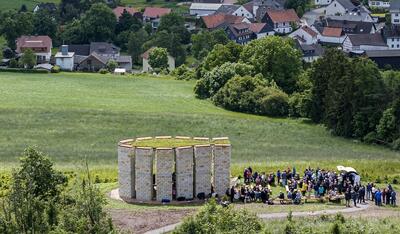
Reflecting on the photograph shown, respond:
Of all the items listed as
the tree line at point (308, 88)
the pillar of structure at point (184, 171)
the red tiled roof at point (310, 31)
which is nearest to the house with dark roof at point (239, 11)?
the red tiled roof at point (310, 31)

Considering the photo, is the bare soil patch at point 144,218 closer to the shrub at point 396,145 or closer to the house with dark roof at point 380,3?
→ the shrub at point 396,145

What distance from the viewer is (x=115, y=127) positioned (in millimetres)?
69062

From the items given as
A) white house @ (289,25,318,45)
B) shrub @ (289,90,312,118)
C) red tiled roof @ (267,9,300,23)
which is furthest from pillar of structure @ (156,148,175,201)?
red tiled roof @ (267,9,300,23)

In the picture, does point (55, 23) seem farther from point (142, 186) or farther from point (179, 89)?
point (142, 186)

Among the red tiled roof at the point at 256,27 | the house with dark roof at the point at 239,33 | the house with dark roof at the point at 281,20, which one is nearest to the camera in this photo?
the house with dark roof at the point at 239,33

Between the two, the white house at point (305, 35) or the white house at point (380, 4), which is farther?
the white house at point (380, 4)

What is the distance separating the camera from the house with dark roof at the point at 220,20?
13562 cm

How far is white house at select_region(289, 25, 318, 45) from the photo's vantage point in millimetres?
126637

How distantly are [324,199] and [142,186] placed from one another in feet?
28.0

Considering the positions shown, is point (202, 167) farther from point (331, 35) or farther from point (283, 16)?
point (283, 16)

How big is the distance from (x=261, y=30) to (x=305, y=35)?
7742mm

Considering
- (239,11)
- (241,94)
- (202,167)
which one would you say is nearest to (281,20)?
(239,11)

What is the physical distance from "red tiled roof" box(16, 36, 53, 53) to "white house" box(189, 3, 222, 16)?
3900 cm

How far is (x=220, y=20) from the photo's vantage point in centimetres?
13788
